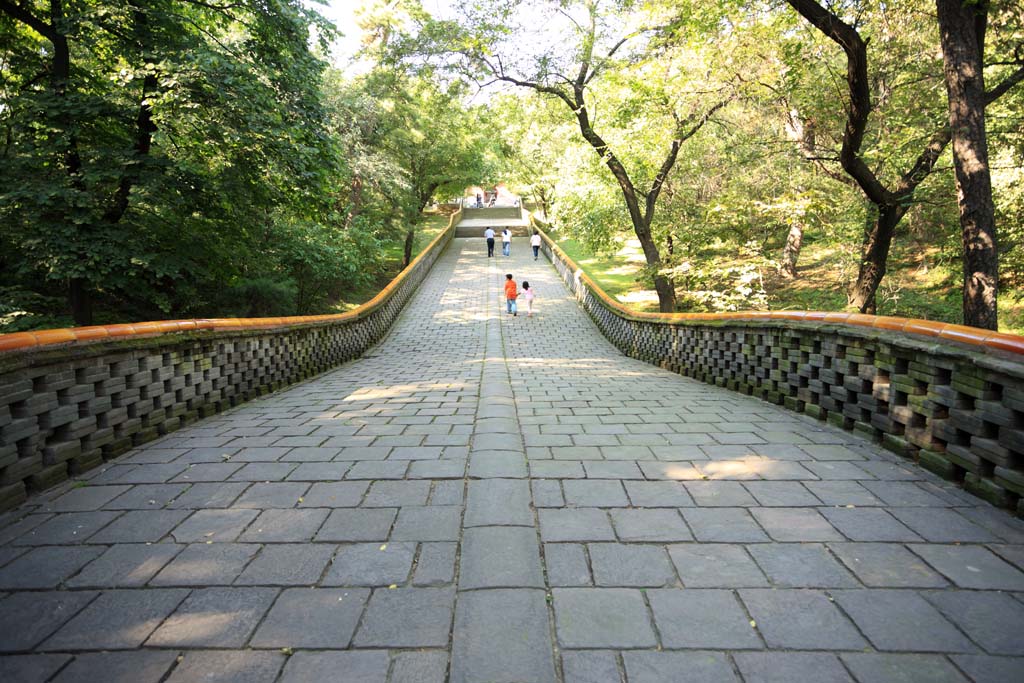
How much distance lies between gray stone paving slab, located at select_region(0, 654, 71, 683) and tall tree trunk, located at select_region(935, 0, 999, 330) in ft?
27.5

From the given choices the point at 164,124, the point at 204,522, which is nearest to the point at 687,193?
the point at 164,124

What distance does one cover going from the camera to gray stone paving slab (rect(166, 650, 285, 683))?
5.41ft

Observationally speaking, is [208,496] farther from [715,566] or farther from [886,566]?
[886,566]

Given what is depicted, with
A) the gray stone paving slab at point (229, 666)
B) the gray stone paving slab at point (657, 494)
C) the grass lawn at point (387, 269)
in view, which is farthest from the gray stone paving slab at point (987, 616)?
the grass lawn at point (387, 269)

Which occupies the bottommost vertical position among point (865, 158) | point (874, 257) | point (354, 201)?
point (874, 257)

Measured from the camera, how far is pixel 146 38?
8.24 meters

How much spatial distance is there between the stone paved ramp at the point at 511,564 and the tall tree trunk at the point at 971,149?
4.00m

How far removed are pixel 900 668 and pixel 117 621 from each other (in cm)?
267

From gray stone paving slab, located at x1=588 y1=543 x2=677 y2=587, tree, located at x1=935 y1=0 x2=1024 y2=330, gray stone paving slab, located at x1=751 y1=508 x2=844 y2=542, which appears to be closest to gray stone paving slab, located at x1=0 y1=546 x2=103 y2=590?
gray stone paving slab, located at x1=588 y1=543 x2=677 y2=587

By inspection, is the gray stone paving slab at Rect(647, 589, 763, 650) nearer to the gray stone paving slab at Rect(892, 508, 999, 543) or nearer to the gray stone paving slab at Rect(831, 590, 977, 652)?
the gray stone paving slab at Rect(831, 590, 977, 652)

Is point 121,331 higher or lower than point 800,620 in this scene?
higher

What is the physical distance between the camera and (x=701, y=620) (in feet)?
6.18

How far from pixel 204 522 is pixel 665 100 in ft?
40.2

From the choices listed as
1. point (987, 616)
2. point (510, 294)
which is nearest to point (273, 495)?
point (987, 616)
